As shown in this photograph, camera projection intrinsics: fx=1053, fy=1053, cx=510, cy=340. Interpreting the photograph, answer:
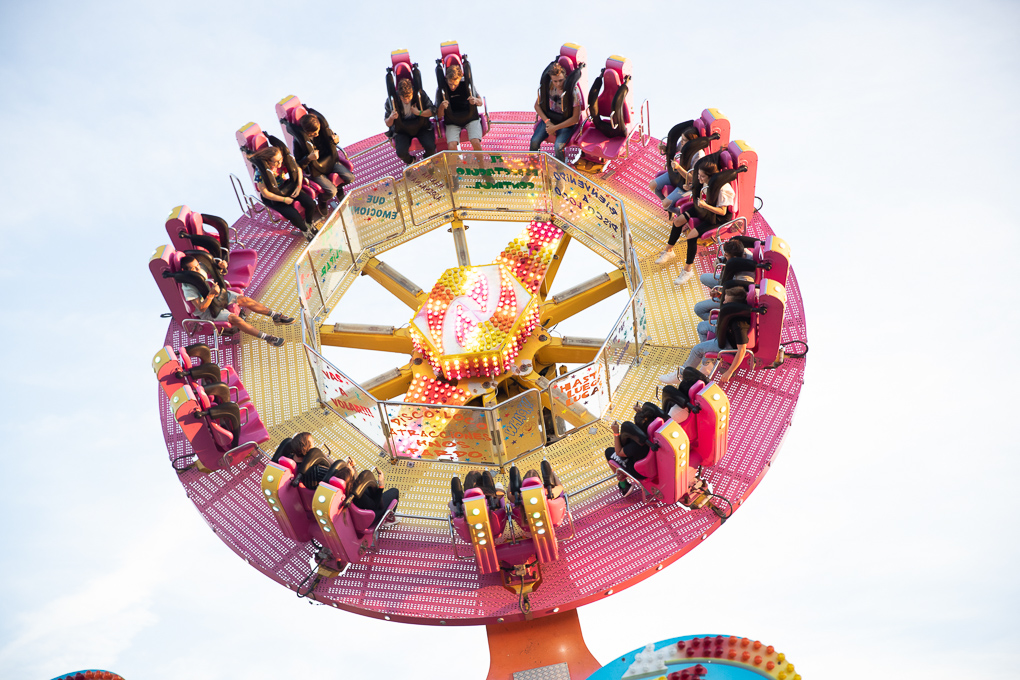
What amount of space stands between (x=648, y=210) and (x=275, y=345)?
653 centimetres


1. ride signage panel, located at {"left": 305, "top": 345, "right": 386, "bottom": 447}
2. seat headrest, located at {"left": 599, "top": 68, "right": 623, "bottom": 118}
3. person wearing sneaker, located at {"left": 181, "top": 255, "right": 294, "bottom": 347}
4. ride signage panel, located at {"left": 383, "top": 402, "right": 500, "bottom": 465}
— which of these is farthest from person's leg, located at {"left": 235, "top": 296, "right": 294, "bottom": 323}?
seat headrest, located at {"left": 599, "top": 68, "right": 623, "bottom": 118}

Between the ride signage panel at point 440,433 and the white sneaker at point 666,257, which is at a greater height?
the white sneaker at point 666,257

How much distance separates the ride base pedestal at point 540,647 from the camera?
13.3 meters

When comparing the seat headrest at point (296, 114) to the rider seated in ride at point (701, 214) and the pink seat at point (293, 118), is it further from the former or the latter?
the rider seated in ride at point (701, 214)

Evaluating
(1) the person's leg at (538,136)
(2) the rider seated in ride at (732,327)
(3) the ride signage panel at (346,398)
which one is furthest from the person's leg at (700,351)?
(1) the person's leg at (538,136)

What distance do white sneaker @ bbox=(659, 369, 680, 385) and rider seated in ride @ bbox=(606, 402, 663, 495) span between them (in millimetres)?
1564

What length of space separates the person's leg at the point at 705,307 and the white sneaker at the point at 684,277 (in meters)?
1.05

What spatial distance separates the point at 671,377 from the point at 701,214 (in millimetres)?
2581

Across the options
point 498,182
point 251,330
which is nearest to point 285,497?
point 251,330

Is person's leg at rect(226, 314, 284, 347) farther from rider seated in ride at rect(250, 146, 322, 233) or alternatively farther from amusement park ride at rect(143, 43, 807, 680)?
rider seated in ride at rect(250, 146, 322, 233)

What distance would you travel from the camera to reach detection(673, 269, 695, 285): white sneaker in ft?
54.0

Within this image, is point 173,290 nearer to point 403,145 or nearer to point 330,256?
point 330,256

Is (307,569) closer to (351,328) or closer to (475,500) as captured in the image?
A: (475,500)

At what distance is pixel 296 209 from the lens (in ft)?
57.2
